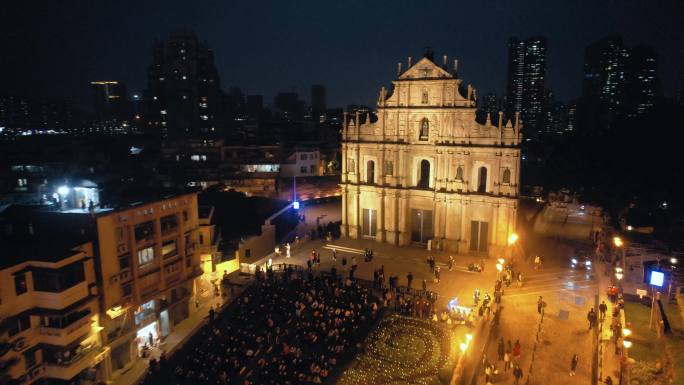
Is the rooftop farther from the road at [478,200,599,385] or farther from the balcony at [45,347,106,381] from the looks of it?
the road at [478,200,599,385]

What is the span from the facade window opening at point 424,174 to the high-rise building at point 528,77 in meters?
155

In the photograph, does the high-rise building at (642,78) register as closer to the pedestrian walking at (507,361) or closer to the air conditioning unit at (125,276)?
the pedestrian walking at (507,361)

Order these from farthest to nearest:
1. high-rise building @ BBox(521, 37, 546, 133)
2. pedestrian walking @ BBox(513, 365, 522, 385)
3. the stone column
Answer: high-rise building @ BBox(521, 37, 546, 133) → the stone column → pedestrian walking @ BBox(513, 365, 522, 385)

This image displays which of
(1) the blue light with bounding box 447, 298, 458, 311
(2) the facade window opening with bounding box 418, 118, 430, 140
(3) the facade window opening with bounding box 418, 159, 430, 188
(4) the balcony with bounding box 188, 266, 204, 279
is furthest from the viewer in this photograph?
(3) the facade window opening with bounding box 418, 159, 430, 188

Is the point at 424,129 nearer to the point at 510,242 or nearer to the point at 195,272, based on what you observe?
the point at 510,242

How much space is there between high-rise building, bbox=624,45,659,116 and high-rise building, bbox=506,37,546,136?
211 feet

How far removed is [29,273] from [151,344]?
8.71m

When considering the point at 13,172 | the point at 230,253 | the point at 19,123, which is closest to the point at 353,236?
the point at 230,253

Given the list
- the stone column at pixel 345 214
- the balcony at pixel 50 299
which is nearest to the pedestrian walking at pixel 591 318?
the stone column at pixel 345 214

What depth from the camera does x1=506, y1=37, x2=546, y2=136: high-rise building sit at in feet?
619

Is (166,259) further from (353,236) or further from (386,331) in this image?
(353,236)

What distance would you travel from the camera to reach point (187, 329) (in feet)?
100

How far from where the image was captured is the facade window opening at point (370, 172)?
44062 mm

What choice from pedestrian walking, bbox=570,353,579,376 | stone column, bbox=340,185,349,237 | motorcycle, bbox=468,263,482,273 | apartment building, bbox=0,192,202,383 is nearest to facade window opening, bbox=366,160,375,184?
stone column, bbox=340,185,349,237
